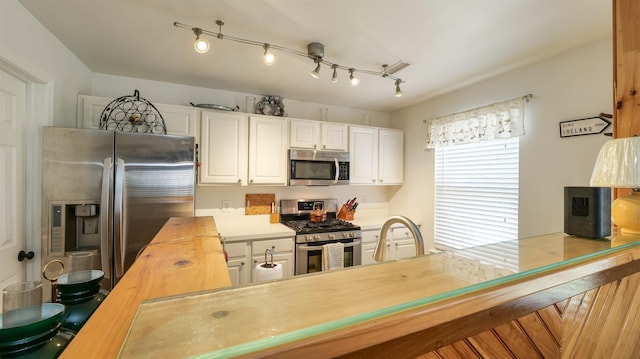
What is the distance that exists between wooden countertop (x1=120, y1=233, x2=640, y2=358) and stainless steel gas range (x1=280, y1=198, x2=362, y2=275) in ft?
6.96

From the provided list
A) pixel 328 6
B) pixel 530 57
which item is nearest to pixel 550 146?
pixel 530 57

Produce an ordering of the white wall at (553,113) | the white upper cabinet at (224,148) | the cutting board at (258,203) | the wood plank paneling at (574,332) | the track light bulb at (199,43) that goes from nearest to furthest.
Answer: the wood plank paneling at (574,332) < the track light bulb at (199,43) < the white wall at (553,113) < the white upper cabinet at (224,148) < the cutting board at (258,203)

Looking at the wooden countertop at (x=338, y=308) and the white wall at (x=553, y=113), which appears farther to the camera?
the white wall at (x=553, y=113)

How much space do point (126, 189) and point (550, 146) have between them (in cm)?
337

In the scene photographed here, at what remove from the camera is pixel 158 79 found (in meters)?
2.84

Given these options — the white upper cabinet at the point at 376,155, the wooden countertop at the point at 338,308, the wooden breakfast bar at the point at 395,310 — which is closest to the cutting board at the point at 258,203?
the white upper cabinet at the point at 376,155

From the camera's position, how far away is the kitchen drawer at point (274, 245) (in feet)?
8.81

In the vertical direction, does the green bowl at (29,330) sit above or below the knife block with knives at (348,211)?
above

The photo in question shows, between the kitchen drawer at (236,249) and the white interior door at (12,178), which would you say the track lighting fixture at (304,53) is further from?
the kitchen drawer at (236,249)

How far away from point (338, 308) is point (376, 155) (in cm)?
337

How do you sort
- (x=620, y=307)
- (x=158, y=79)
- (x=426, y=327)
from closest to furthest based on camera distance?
(x=426, y=327) < (x=620, y=307) < (x=158, y=79)

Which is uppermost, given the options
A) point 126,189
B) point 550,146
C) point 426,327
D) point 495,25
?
point 495,25

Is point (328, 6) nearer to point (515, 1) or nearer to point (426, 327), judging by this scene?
point (515, 1)

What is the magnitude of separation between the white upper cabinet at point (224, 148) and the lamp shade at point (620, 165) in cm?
270
